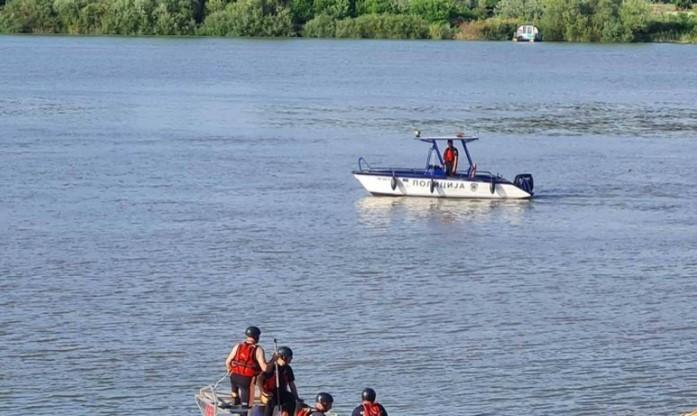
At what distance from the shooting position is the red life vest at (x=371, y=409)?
763 inches

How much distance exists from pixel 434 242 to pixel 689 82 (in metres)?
60.8

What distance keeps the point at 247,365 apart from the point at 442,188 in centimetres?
2485

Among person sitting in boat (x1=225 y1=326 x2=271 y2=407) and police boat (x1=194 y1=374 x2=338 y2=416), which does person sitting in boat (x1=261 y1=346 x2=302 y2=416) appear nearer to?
police boat (x1=194 y1=374 x2=338 y2=416)

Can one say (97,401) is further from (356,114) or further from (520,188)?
(356,114)

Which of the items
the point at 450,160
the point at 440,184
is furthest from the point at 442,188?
the point at 450,160

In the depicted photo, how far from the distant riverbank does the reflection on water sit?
81.3 meters

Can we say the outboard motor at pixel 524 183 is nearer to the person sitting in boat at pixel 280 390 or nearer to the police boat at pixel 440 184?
the police boat at pixel 440 184

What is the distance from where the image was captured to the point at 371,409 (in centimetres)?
1942

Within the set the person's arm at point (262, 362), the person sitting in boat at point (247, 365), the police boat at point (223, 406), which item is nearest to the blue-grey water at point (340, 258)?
the police boat at point (223, 406)

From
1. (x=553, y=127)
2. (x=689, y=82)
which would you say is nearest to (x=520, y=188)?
(x=553, y=127)

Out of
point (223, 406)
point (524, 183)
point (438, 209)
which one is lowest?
point (438, 209)

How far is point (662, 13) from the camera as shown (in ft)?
462

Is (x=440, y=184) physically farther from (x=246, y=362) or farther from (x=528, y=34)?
(x=528, y=34)

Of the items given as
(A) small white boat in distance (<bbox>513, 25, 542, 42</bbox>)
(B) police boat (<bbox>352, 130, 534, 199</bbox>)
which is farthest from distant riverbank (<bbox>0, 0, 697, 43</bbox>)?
(B) police boat (<bbox>352, 130, 534, 199</bbox>)
